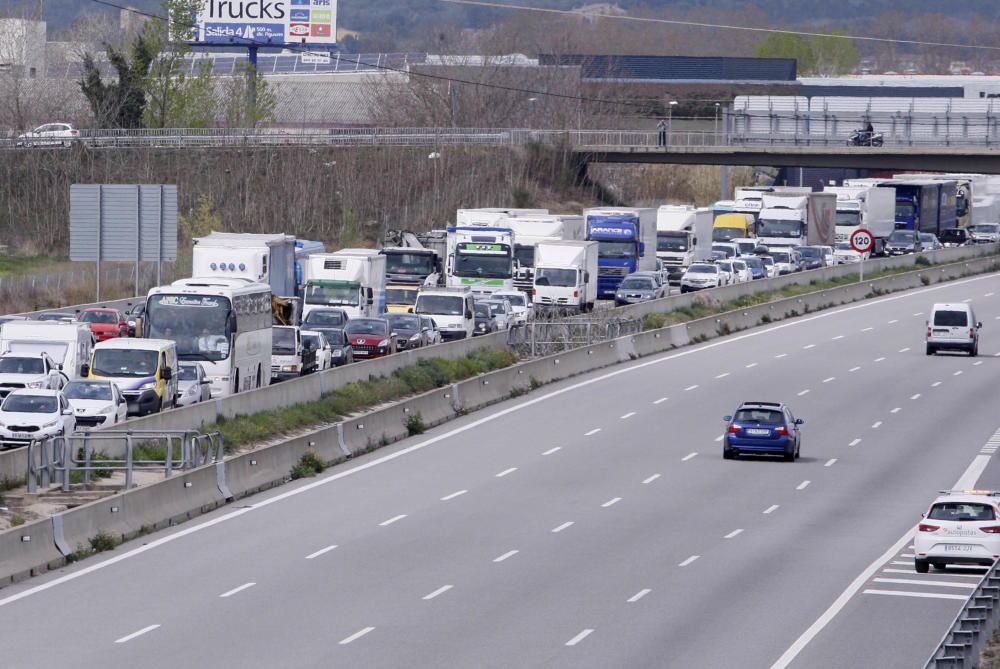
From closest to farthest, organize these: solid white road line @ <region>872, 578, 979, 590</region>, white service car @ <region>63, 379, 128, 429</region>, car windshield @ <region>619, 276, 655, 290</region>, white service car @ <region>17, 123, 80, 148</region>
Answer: solid white road line @ <region>872, 578, 979, 590</region> → white service car @ <region>63, 379, 128, 429</region> → car windshield @ <region>619, 276, 655, 290</region> → white service car @ <region>17, 123, 80, 148</region>

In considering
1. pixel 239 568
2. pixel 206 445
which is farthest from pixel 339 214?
pixel 239 568

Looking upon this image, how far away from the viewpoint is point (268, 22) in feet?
381

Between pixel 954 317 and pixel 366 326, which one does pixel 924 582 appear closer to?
pixel 366 326

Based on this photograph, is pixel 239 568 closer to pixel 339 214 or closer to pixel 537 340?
pixel 537 340

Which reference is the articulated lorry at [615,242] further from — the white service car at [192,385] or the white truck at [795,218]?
the white service car at [192,385]

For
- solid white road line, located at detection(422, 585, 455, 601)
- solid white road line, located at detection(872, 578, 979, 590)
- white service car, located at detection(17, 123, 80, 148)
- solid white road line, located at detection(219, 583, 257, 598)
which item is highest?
white service car, located at detection(17, 123, 80, 148)

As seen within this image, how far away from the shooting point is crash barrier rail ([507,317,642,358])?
5209 centimetres

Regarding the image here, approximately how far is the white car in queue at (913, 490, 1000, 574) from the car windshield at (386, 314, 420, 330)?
2690 centimetres

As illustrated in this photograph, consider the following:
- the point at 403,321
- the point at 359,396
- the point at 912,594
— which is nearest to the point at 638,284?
the point at 403,321

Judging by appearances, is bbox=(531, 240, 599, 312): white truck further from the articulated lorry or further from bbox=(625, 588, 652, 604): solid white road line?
bbox=(625, 588, 652, 604): solid white road line

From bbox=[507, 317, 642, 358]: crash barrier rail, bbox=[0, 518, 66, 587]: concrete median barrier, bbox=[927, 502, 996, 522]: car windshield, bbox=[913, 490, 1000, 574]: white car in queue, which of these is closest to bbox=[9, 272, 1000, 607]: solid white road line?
bbox=[0, 518, 66, 587]: concrete median barrier

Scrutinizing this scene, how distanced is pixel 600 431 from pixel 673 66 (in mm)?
128806

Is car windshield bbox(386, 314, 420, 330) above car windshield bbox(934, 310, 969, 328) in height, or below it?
below

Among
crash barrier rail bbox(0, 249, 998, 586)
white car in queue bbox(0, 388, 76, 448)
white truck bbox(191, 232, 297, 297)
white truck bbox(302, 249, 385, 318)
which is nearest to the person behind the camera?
crash barrier rail bbox(0, 249, 998, 586)
